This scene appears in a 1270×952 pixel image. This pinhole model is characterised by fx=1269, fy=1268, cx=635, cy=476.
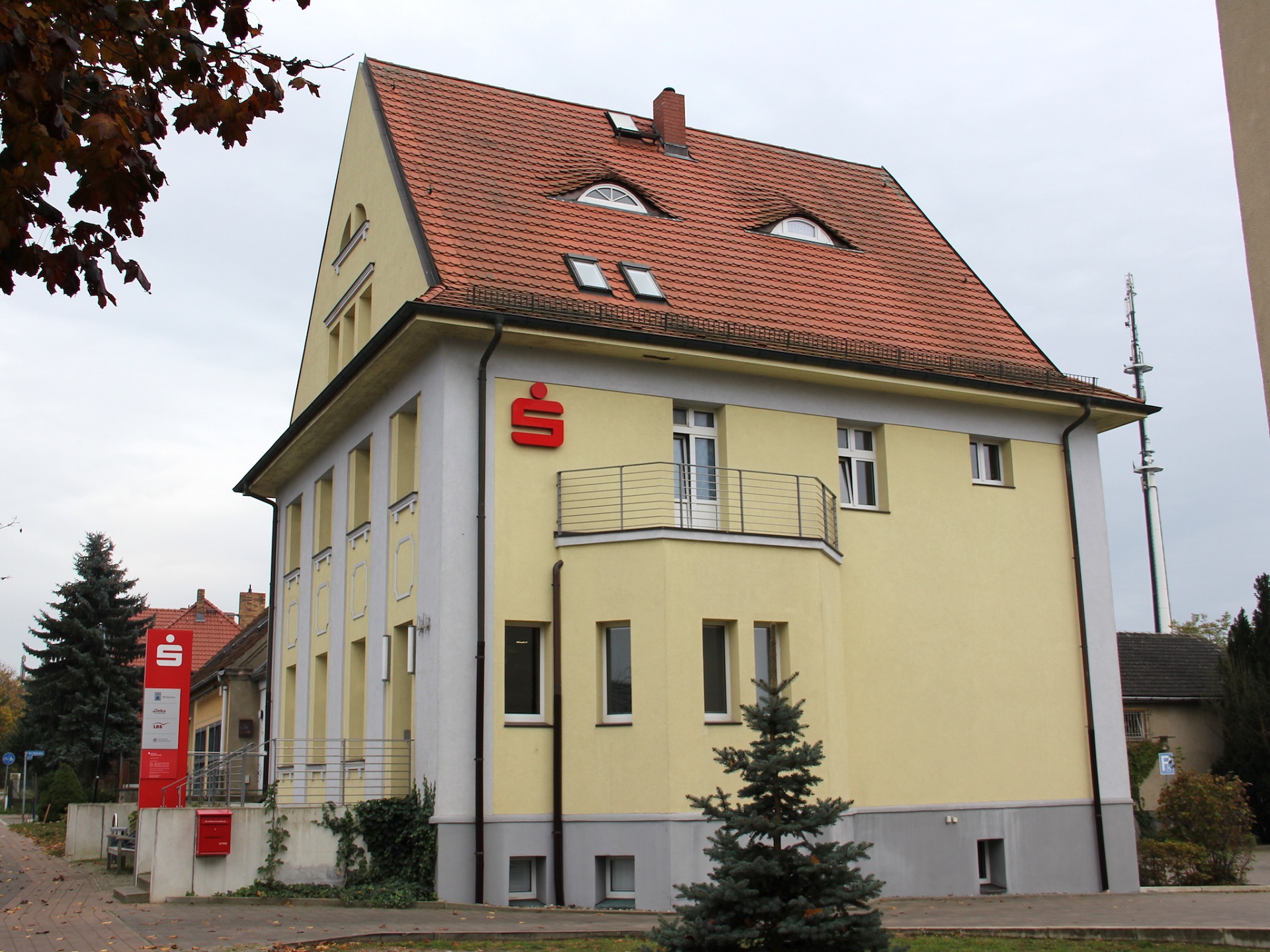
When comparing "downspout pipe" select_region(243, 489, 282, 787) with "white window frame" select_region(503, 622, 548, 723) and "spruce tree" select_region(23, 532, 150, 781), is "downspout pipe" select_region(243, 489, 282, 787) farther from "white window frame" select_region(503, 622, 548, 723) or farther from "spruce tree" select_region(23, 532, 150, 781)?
"spruce tree" select_region(23, 532, 150, 781)

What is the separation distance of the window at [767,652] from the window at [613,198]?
7.74m

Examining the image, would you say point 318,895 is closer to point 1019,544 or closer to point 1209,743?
point 1019,544

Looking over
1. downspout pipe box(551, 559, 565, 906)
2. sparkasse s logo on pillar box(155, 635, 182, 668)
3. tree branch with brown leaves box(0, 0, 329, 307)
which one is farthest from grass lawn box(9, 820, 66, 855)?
tree branch with brown leaves box(0, 0, 329, 307)

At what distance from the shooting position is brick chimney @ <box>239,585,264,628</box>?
52219 millimetres

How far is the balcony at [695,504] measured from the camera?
16.4 meters

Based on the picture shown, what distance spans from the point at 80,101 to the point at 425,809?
37.6ft

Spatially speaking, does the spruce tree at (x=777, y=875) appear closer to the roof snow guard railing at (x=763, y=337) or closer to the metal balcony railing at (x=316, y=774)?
the metal balcony railing at (x=316, y=774)

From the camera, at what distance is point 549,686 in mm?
15961

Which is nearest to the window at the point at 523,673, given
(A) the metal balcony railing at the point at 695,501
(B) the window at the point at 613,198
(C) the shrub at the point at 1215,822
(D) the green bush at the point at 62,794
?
(A) the metal balcony railing at the point at 695,501

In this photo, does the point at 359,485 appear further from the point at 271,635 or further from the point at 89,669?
the point at 89,669

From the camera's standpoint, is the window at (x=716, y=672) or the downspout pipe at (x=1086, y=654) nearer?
the window at (x=716, y=672)

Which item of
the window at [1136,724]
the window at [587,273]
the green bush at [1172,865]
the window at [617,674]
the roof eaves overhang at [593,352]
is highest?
the window at [587,273]

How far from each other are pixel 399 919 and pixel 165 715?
25.1 ft

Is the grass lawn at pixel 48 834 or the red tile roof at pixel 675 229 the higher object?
the red tile roof at pixel 675 229
